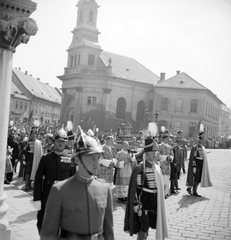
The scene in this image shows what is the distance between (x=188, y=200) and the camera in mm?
9180

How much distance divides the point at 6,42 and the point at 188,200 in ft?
23.6

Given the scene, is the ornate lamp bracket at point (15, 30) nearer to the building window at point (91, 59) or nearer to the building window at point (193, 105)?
the building window at point (91, 59)

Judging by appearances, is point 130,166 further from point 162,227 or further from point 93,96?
point 93,96

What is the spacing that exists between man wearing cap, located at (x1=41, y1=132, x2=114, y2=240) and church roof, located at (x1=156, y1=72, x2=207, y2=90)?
47.9 meters

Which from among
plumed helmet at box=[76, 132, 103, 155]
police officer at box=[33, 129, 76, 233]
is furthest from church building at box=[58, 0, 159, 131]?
plumed helmet at box=[76, 132, 103, 155]

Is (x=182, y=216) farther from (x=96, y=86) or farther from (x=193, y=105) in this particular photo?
(x=193, y=105)

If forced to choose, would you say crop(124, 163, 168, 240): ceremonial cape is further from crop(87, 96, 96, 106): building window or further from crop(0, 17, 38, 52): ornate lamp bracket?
crop(87, 96, 96, 106): building window

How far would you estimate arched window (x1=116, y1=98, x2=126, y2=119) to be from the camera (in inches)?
1922

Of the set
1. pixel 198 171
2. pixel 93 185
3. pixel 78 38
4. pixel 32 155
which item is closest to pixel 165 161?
Answer: pixel 198 171

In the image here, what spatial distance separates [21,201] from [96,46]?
150ft

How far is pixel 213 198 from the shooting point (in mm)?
9617

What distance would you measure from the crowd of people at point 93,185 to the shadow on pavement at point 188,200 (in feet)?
Answer: 1.29

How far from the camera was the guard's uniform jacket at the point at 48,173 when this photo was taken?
4.59 metres

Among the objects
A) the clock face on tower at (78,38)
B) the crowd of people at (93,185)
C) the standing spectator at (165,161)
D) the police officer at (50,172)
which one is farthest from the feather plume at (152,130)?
the clock face on tower at (78,38)
